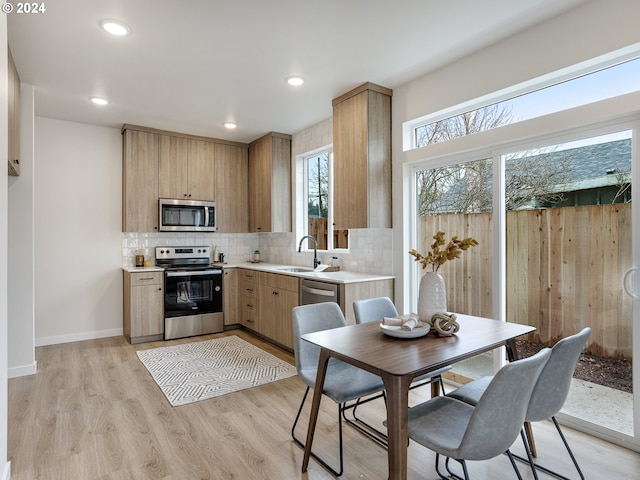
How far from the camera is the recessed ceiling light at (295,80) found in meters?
3.32

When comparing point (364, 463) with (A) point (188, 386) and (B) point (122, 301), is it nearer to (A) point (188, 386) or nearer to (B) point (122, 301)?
(A) point (188, 386)

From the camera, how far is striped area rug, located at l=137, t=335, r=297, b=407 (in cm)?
313

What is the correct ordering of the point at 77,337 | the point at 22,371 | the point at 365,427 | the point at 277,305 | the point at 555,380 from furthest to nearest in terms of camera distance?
the point at 77,337 → the point at 277,305 → the point at 22,371 → the point at 365,427 → the point at 555,380

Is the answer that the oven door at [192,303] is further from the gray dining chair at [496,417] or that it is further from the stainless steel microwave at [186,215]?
the gray dining chair at [496,417]

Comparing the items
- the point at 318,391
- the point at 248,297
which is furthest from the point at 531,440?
the point at 248,297

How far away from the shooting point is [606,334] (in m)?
2.35

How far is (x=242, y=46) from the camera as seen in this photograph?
110 inches

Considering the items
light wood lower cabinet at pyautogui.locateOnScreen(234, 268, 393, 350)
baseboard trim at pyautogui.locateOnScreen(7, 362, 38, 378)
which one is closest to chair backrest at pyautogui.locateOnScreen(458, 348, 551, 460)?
light wood lower cabinet at pyautogui.locateOnScreen(234, 268, 393, 350)

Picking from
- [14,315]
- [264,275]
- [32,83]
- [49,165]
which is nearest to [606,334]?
[264,275]

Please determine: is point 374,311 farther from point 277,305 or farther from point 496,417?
point 277,305

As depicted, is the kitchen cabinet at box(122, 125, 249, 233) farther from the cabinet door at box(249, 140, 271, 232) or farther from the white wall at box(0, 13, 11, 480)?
the white wall at box(0, 13, 11, 480)

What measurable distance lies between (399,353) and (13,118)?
3502mm

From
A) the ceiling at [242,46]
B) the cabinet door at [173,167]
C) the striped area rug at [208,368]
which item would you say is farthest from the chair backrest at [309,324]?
the cabinet door at [173,167]

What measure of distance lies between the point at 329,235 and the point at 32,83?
10.9 ft
